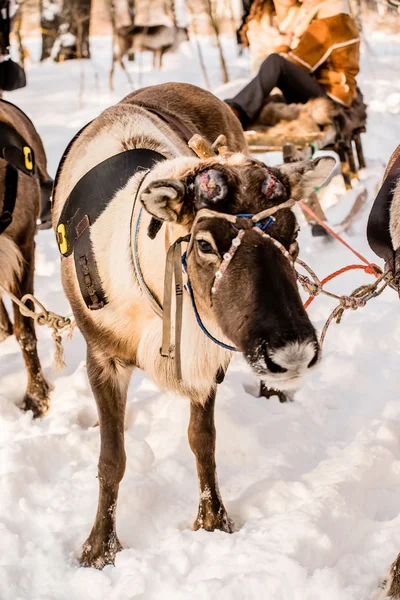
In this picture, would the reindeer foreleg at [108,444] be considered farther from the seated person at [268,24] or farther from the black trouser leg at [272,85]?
the seated person at [268,24]

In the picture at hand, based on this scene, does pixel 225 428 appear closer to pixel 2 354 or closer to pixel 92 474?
pixel 92 474

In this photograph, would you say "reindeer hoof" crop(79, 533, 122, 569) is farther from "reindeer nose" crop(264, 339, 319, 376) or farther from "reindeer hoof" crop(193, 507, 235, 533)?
"reindeer nose" crop(264, 339, 319, 376)

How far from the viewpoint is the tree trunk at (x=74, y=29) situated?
1402cm

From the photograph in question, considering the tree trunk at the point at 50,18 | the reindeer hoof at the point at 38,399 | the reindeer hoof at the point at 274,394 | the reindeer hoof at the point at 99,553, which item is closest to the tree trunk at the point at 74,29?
the tree trunk at the point at 50,18

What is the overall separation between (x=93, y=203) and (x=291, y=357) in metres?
1.24

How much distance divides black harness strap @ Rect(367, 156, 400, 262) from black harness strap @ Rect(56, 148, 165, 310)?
0.93 m

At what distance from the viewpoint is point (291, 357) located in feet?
6.45

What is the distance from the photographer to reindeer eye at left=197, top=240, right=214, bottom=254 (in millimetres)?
2168

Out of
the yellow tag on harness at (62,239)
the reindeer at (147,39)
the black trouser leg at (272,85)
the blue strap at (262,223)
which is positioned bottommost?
the reindeer at (147,39)

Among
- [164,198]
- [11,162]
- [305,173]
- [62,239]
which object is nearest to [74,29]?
[11,162]

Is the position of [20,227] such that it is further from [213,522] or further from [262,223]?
[262,223]

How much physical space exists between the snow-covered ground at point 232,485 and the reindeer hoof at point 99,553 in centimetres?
6

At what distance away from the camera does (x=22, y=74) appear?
568 centimetres

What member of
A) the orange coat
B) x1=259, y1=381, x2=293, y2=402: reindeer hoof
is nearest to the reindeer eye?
x1=259, y1=381, x2=293, y2=402: reindeer hoof
